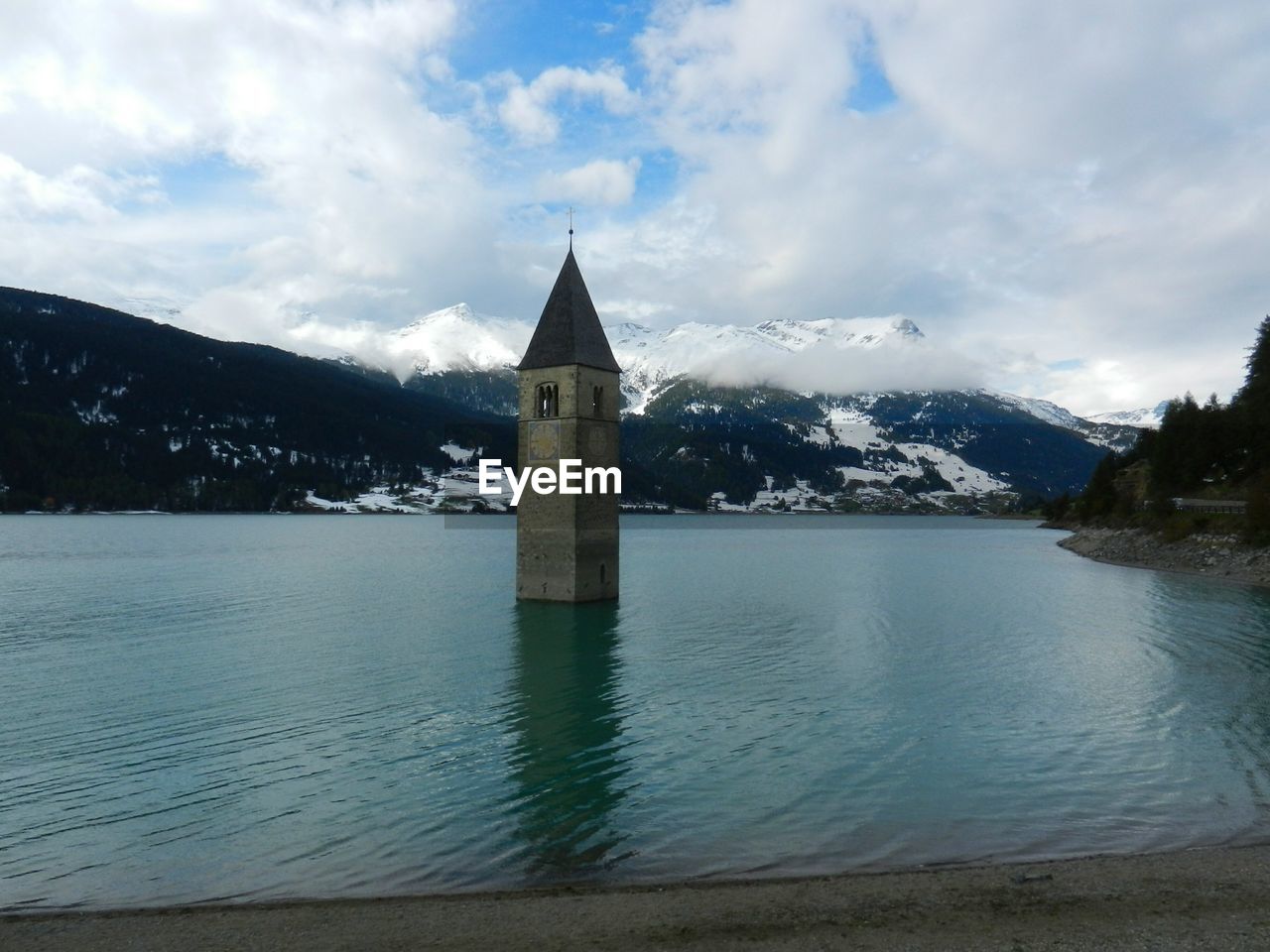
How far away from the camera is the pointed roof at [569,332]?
47.0 meters

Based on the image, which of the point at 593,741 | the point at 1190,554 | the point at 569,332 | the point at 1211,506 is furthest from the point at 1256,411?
the point at 593,741

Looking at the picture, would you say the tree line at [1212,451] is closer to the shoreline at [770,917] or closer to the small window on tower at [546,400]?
the small window on tower at [546,400]

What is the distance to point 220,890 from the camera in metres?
13.2

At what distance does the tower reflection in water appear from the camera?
15195 mm

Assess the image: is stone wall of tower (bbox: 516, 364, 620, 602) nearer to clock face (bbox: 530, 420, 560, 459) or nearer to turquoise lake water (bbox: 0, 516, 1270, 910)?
clock face (bbox: 530, 420, 560, 459)

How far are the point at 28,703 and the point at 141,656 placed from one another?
7518mm

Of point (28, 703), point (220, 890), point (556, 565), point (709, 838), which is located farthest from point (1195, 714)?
point (28, 703)

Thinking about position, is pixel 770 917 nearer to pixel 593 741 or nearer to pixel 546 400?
pixel 593 741

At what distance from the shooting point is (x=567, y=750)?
70.4 ft

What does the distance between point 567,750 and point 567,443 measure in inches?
1028

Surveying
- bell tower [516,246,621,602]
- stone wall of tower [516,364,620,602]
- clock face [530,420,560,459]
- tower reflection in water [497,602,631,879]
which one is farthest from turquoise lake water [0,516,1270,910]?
clock face [530,420,560,459]

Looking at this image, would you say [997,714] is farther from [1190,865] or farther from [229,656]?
[229,656]

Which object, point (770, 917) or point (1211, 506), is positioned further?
point (1211, 506)

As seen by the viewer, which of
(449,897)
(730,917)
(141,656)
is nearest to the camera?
(730,917)
